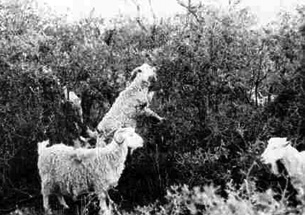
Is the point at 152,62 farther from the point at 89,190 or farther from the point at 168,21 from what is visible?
the point at 89,190

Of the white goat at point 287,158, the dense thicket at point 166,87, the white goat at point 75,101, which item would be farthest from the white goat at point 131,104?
the white goat at point 287,158

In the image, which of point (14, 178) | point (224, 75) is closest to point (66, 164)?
point (224, 75)

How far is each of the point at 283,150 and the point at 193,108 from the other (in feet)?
11.5

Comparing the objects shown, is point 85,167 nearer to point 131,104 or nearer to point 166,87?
point 131,104

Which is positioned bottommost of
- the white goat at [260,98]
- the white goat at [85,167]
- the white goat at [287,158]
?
the white goat at [85,167]

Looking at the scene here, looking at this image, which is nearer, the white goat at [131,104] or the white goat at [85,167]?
the white goat at [85,167]

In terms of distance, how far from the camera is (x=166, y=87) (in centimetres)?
1186

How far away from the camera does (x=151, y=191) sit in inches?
469

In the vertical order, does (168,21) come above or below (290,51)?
above

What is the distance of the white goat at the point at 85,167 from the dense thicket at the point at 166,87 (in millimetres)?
1469

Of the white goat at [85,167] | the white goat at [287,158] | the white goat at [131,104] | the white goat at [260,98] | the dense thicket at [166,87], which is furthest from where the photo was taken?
the white goat at [260,98]

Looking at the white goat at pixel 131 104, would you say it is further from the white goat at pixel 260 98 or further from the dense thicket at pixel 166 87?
the white goat at pixel 260 98

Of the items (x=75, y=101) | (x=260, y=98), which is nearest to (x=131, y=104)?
(x=75, y=101)

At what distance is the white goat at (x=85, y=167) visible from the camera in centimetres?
929
